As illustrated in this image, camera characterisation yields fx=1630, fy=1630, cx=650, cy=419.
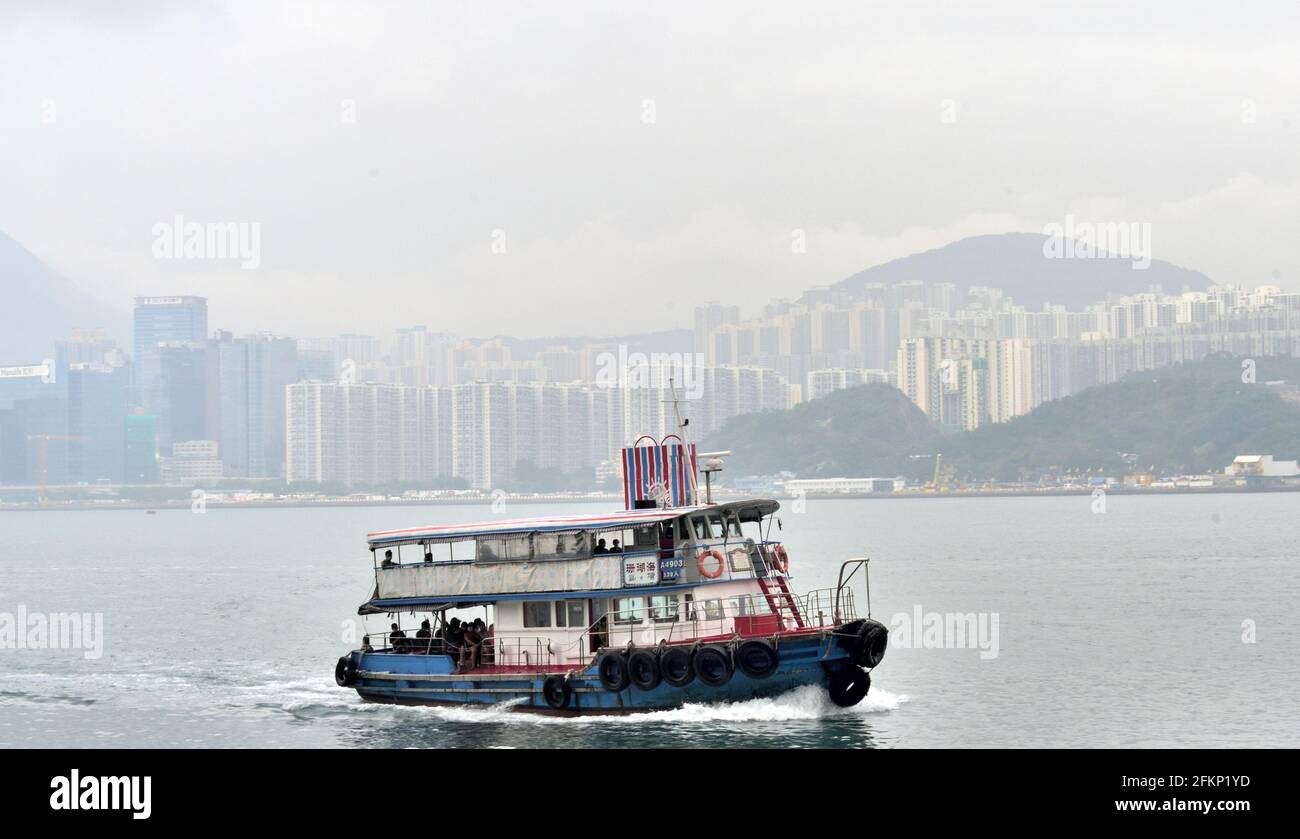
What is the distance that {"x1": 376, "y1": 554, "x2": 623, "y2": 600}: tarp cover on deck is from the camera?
34594 mm

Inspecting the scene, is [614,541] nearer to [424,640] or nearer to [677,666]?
[677,666]

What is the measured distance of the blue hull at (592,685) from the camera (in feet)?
108

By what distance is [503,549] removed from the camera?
36062 mm

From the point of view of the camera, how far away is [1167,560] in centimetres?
9244

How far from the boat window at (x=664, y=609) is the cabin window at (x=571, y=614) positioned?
1.57 meters

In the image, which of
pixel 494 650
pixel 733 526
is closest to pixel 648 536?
pixel 733 526

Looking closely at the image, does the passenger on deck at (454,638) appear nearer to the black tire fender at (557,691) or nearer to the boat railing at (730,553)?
the black tire fender at (557,691)

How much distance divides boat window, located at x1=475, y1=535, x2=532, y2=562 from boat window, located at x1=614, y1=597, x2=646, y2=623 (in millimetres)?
2361

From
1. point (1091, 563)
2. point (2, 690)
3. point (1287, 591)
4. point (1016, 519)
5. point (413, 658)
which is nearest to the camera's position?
point (413, 658)

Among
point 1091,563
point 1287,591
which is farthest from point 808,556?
point 1287,591

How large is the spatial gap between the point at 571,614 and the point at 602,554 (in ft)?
5.15

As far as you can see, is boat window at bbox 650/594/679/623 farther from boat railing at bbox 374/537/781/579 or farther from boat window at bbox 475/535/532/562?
boat window at bbox 475/535/532/562
